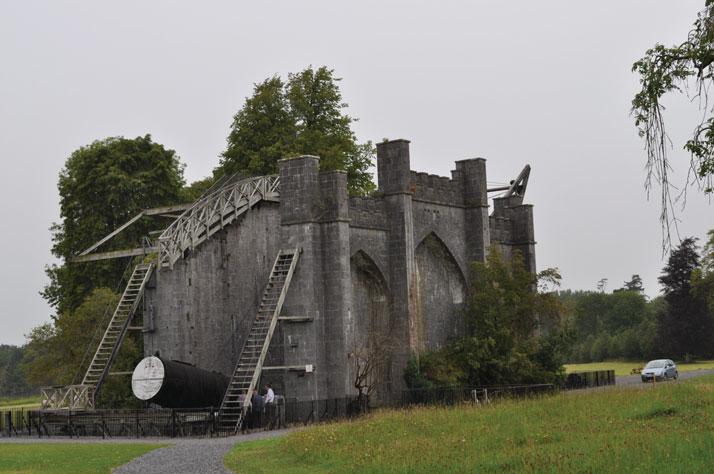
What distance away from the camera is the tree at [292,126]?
5806 centimetres

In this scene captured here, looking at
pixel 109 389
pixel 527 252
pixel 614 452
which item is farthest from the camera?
pixel 527 252

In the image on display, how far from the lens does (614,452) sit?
17.7 metres

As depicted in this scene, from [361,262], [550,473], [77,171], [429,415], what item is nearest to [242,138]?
[77,171]

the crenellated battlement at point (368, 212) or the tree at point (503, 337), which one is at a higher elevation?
the crenellated battlement at point (368, 212)

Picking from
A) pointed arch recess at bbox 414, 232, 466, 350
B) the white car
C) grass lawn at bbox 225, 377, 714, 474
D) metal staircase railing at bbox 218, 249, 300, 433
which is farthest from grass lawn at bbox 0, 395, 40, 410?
grass lawn at bbox 225, 377, 714, 474

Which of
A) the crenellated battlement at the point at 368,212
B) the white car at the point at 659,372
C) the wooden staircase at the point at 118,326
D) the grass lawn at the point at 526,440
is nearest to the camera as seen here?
the grass lawn at the point at 526,440

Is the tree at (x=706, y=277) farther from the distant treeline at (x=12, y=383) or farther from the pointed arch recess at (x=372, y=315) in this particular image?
the distant treeline at (x=12, y=383)

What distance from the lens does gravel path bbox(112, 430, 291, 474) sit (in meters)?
22.8

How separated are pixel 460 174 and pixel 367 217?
8.47 m

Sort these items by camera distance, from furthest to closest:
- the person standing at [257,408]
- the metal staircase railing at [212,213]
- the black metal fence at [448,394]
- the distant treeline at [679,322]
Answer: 1. the distant treeline at [679,322]
2. the black metal fence at [448,394]
3. the metal staircase railing at [212,213]
4. the person standing at [257,408]

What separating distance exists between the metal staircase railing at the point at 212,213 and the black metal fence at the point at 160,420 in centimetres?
722

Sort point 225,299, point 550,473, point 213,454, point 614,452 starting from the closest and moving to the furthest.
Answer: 1. point 550,473
2. point 614,452
3. point 213,454
4. point 225,299

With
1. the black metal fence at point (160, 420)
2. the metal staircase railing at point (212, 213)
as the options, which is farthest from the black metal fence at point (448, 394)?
the metal staircase railing at point (212, 213)

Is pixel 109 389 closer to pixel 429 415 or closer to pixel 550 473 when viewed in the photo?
pixel 429 415
